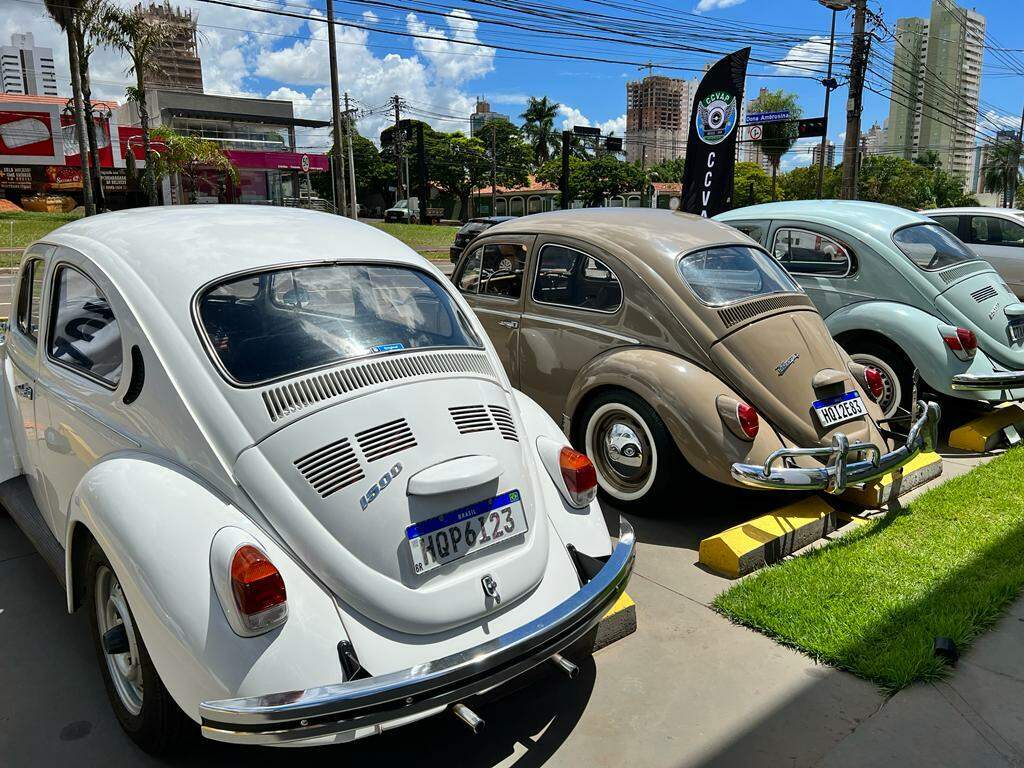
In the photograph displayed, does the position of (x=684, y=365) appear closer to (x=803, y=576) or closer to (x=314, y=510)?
(x=803, y=576)

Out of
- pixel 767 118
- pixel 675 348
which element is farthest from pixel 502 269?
pixel 767 118

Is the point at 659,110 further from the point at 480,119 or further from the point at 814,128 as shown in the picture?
the point at 814,128

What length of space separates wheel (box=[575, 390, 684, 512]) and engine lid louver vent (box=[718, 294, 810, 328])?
776mm

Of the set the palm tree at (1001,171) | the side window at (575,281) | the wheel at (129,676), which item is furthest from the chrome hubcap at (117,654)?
the palm tree at (1001,171)

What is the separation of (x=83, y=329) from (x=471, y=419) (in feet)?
5.92

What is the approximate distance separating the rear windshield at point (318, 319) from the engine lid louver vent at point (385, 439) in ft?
1.21

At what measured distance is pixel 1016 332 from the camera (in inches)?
254

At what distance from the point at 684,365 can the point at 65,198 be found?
41966mm

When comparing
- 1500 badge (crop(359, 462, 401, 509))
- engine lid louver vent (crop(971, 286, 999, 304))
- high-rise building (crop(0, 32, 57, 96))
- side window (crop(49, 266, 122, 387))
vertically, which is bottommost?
1500 badge (crop(359, 462, 401, 509))

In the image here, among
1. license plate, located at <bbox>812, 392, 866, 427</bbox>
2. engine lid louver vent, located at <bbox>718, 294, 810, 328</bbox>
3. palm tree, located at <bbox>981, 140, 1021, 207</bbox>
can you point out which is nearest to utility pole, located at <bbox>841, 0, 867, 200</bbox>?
engine lid louver vent, located at <bbox>718, 294, 810, 328</bbox>

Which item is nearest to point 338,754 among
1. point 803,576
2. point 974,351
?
point 803,576

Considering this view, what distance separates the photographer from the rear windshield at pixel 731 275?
4832 mm

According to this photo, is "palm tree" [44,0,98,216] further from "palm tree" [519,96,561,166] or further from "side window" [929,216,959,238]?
"palm tree" [519,96,561,166]

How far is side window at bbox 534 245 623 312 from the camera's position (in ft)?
Result: 16.6
